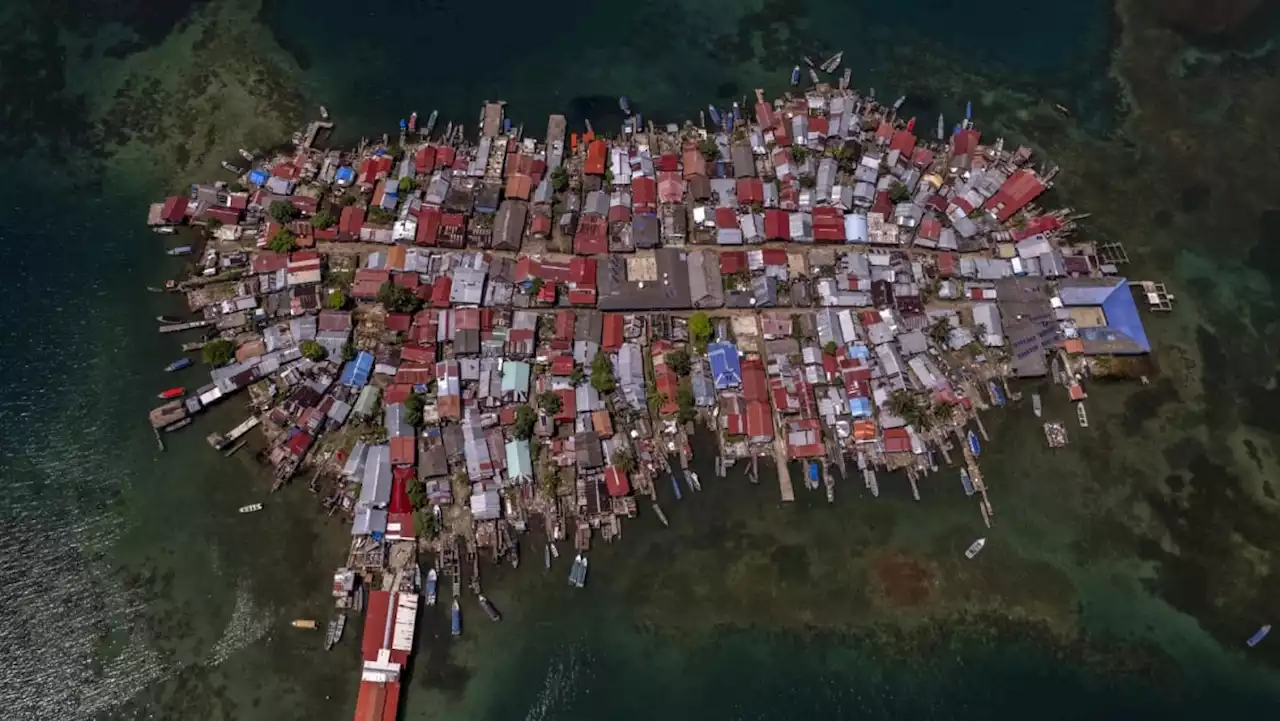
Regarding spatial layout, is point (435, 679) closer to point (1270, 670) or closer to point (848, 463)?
point (848, 463)

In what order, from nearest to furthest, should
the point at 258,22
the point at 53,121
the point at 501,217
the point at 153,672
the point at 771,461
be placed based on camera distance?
the point at 153,672 → the point at 771,461 → the point at 501,217 → the point at 53,121 → the point at 258,22

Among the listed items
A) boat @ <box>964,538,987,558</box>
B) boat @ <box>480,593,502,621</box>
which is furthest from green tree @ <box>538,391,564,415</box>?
boat @ <box>964,538,987,558</box>

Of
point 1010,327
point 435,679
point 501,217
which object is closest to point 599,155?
point 501,217

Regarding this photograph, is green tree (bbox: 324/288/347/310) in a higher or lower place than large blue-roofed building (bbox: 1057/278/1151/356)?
higher

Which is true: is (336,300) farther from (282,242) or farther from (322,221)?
(322,221)

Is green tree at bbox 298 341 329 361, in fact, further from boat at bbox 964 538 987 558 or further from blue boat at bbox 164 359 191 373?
boat at bbox 964 538 987 558

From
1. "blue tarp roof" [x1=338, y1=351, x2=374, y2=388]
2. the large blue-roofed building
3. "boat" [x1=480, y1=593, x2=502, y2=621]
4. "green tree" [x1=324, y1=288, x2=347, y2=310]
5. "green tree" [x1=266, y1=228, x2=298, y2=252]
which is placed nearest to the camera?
"boat" [x1=480, y1=593, x2=502, y2=621]

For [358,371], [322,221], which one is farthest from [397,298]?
[322,221]
